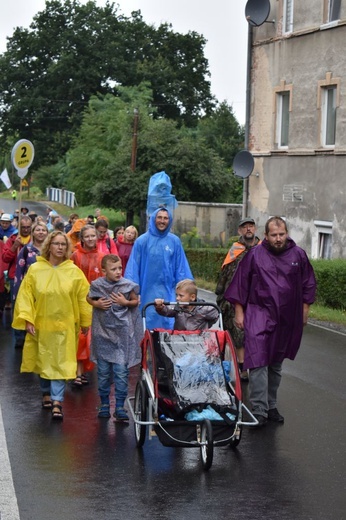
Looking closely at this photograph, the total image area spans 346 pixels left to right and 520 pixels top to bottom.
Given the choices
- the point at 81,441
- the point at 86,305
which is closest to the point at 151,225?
the point at 86,305

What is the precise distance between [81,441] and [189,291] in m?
1.60

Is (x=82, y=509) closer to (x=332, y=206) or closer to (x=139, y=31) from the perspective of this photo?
(x=332, y=206)

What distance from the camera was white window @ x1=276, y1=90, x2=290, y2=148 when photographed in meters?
30.2

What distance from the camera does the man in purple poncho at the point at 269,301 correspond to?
979 centimetres

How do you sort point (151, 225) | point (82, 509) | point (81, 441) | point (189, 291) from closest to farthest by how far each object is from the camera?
1. point (82, 509)
2. point (81, 441)
3. point (189, 291)
4. point (151, 225)

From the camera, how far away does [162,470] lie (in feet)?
26.2

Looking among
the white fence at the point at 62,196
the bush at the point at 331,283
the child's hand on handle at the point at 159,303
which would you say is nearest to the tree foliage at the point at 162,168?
the bush at the point at 331,283

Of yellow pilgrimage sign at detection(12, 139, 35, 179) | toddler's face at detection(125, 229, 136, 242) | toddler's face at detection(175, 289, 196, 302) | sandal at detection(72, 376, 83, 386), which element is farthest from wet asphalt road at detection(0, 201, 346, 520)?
yellow pilgrimage sign at detection(12, 139, 35, 179)

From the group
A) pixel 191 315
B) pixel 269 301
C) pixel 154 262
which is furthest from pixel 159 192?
pixel 191 315

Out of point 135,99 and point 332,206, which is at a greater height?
point 135,99

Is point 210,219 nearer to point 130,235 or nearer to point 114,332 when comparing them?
point 130,235

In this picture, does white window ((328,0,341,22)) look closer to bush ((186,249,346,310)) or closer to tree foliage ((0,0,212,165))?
bush ((186,249,346,310))

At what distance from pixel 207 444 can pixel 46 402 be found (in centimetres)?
289

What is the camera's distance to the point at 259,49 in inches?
1225
